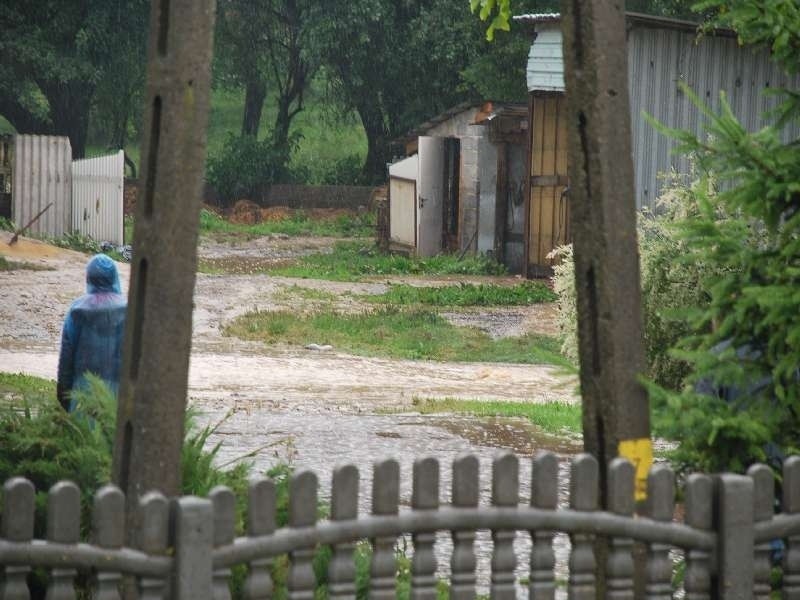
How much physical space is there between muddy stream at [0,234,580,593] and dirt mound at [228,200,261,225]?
56.4 ft

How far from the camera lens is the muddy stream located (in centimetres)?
1030

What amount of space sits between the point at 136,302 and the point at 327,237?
3294cm

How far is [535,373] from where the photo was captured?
16.6 m

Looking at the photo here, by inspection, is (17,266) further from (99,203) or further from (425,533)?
(425,533)

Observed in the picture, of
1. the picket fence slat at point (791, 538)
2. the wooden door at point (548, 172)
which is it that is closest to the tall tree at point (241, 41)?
the wooden door at point (548, 172)

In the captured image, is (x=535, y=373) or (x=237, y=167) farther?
(x=237, y=167)

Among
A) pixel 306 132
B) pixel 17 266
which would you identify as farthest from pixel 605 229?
pixel 306 132

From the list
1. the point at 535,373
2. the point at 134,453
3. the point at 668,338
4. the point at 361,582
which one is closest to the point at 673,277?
the point at 668,338

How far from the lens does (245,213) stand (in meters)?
42.0

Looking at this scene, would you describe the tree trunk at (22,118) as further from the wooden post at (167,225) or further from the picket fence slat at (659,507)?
the picket fence slat at (659,507)

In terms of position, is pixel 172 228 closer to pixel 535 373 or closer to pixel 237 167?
pixel 535 373

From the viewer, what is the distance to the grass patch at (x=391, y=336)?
17.7 m

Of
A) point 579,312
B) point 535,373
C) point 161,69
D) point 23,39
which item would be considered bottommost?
point 535,373

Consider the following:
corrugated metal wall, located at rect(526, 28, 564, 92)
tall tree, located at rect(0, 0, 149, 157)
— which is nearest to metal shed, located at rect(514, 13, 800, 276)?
corrugated metal wall, located at rect(526, 28, 564, 92)
